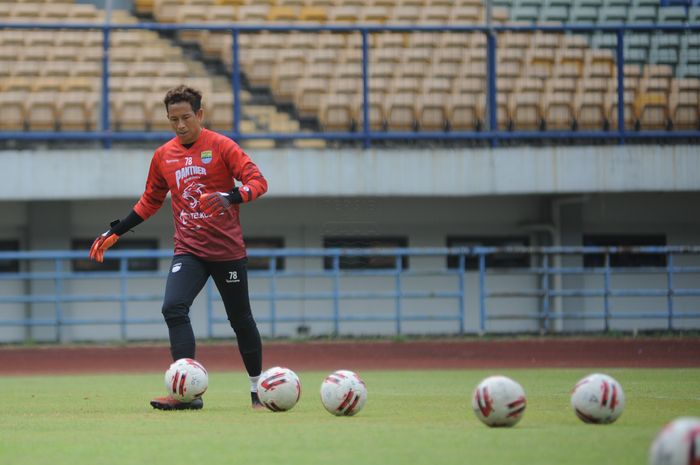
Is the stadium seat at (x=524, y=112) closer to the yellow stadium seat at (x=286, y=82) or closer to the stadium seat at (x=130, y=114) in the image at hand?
the yellow stadium seat at (x=286, y=82)

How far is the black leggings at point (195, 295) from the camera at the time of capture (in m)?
8.80

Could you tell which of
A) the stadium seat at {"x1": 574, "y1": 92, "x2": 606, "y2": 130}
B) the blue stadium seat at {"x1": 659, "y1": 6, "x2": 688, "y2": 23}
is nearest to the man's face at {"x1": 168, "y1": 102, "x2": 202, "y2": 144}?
the stadium seat at {"x1": 574, "y1": 92, "x2": 606, "y2": 130}

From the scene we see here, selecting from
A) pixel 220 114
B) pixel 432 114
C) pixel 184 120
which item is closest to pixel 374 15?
pixel 432 114

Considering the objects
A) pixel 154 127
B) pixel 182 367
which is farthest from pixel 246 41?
pixel 182 367

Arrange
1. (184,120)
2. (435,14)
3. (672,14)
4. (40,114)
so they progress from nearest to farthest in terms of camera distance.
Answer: (184,120) → (40,114) → (672,14) → (435,14)

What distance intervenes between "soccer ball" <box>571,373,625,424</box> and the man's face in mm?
3411

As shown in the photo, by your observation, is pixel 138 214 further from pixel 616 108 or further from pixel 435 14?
pixel 435 14

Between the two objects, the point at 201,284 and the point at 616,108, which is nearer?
the point at 201,284

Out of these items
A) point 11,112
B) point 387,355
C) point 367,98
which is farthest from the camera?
point 367,98

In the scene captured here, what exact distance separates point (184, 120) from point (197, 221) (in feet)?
2.42

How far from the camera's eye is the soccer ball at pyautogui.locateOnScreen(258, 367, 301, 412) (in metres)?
8.51

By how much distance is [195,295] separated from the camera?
8992 mm

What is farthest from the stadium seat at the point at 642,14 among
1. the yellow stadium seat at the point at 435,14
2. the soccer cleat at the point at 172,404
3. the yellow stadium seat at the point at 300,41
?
the soccer cleat at the point at 172,404

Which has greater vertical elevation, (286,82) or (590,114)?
(286,82)
